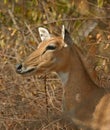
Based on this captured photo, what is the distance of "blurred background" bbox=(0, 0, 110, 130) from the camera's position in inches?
280

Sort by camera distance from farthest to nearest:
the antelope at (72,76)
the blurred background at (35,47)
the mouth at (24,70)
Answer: the blurred background at (35,47) → the antelope at (72,76) → the mouth at (24,70)

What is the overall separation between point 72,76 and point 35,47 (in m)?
2.10

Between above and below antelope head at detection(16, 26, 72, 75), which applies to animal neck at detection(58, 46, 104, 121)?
below

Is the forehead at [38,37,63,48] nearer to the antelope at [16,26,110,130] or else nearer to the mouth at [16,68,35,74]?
the antelope at [16,26,110,130]

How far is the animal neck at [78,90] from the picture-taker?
5828 millimetres

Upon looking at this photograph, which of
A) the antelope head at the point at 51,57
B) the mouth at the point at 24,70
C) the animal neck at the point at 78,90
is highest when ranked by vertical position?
the antelope head at the point at 51,57

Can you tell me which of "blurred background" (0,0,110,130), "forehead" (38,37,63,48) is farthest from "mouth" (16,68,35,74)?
"blurred background" (0,0,110,130)

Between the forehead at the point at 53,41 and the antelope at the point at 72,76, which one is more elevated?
the forehead at the point at 53,41

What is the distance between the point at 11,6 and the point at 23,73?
140 inches

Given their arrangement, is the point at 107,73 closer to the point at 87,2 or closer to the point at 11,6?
the point at 87,2

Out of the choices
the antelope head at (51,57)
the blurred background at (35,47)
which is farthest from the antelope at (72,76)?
the blurred background at (35,47)

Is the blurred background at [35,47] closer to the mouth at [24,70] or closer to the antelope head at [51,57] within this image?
the antelope head at [51,57]

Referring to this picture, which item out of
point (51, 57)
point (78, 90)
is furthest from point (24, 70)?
point (78, 90)

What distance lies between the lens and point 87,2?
7844 millimetres
